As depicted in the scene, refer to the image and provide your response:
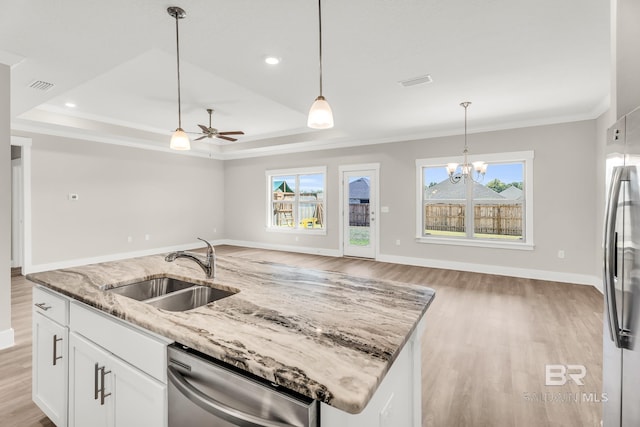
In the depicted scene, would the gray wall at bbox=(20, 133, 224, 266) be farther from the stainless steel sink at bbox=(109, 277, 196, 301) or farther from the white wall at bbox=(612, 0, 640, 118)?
the white wall at bbox=(612, 0, 640, 118)

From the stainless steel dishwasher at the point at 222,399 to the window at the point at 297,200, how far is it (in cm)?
639

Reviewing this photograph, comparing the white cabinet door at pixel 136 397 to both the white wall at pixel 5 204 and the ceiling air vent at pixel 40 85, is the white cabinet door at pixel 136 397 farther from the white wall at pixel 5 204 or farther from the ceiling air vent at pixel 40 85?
the ceiling air vent at pixel 40 85

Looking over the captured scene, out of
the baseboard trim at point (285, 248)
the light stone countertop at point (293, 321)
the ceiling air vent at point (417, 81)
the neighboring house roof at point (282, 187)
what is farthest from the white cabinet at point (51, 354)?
the neighboring house roof at point (282, 187)

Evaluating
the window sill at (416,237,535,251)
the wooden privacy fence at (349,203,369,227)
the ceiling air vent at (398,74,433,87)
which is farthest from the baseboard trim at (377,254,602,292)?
the ceiling air vent at (398,74,433,87)

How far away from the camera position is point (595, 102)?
4227 millimetres

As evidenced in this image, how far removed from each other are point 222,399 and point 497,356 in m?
2.60

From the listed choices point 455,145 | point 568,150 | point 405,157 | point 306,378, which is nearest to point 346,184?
point 405,157

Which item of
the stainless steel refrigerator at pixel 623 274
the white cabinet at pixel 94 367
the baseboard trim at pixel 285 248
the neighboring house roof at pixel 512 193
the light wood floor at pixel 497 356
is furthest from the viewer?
the baseboard trim at pixel 285 248

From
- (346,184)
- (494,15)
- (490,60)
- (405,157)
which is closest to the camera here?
(494,15)

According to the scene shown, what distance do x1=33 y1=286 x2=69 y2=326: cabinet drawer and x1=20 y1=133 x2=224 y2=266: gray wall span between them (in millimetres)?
4882

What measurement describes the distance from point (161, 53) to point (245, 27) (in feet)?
4.47

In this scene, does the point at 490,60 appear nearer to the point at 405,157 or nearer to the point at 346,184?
the point at 405,157

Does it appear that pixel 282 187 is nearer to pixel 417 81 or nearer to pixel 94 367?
pixel 417 81

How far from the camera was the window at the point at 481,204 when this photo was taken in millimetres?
5309
